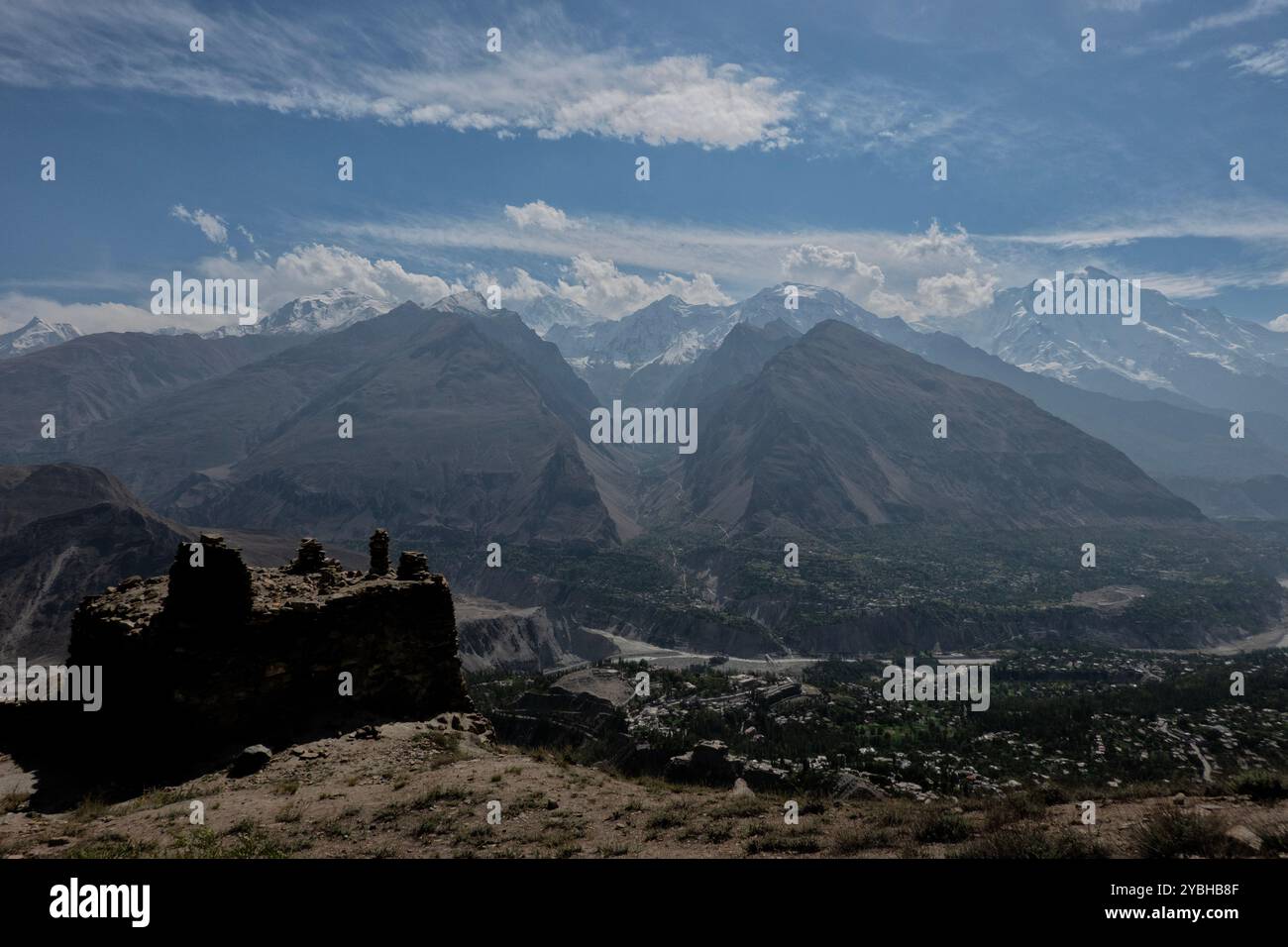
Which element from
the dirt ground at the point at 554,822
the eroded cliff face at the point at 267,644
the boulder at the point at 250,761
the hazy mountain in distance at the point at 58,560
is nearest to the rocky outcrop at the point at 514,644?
the hazy mountain in distance at the point at 58,560

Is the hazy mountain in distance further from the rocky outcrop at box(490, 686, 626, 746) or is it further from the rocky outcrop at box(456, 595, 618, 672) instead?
the rocky outcrop at box(490, 686, 626, 746)

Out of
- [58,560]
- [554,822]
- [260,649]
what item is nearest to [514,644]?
[58,560]

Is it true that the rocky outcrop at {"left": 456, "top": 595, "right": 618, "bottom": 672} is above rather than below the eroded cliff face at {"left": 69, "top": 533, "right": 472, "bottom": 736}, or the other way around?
below

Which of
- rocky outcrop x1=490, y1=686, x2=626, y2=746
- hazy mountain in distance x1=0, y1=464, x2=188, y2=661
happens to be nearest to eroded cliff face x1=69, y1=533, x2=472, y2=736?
rocky outcrop x1=490, y1=686, x2=626, y2=746

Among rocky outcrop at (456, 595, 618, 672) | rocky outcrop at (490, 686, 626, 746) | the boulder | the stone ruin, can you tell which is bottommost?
rocky outcrop at (456, 595, 618, 672)

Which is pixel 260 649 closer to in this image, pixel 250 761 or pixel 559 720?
pixel 250 761
